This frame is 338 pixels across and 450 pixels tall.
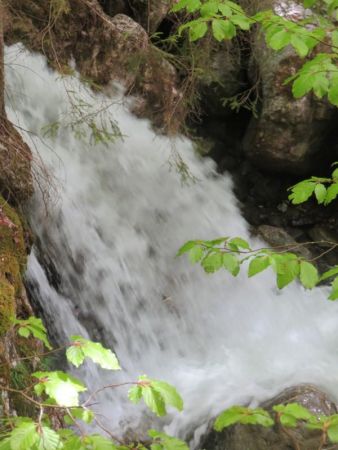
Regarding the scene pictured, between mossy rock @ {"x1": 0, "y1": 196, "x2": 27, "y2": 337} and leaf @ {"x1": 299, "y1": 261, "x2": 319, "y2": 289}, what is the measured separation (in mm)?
1332

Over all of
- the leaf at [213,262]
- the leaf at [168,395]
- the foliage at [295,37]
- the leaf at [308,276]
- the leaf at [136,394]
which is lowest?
the leaf at [136,394]

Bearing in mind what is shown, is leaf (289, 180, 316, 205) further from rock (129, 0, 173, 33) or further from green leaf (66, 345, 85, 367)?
rock (129, 0, 173, 33)

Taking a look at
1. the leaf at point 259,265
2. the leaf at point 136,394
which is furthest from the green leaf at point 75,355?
the leaf at point 259,265

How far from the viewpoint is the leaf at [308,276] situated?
1757 mm

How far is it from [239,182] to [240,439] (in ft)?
14.3

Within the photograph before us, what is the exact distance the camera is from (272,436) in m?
3.30

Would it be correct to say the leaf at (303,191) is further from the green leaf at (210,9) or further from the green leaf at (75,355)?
the green leaf at (75,355)

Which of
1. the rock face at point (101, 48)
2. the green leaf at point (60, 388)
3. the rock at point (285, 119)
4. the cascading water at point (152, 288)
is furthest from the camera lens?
the rock at point (285, 119)

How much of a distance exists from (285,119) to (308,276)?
5.01 m

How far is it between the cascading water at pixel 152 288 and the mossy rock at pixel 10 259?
0.84 meters

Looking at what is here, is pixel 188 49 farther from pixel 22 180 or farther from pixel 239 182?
pixel 22 180

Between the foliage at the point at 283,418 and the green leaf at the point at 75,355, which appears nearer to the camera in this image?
the green leaf at the point at 75,355

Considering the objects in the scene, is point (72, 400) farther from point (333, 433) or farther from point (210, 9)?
point (210, 9)

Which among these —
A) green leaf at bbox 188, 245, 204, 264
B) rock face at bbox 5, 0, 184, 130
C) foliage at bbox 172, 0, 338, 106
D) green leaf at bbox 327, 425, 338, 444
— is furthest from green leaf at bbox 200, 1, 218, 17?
rock face at bbox 5, 0, 184, 130
